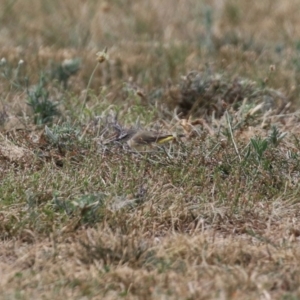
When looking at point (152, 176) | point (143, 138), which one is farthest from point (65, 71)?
point (152, 176)

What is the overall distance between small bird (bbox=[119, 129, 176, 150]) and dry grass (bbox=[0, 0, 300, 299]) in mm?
71

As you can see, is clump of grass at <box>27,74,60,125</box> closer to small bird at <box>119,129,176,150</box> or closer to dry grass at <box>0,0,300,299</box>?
dry grass at <box>0,0,300,299</box>

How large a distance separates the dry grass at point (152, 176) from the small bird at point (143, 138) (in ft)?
0.23

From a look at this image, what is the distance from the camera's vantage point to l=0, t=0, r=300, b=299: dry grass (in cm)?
350

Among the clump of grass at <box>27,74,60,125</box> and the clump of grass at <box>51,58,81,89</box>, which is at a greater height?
the clump of grass at <box>27,74,60,125</box>

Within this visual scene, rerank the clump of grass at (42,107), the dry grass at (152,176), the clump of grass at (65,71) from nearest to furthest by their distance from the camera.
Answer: the dry grass at (152,176), the clump of grass at (42,107), the clump of grass at (65,71)

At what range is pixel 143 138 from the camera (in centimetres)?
495

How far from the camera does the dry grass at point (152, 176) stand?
138 inches

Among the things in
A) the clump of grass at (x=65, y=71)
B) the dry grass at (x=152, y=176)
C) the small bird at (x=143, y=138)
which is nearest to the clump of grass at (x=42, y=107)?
the dry grass at (x=152, y=176)

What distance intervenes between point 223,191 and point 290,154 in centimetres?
67

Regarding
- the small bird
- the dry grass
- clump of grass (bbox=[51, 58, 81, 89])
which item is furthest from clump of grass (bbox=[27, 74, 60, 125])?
clump of grass (bbox=[51, 58, 81, 89])

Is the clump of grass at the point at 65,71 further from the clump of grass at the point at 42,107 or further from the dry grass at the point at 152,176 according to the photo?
the clump of grass at the point at 42,107

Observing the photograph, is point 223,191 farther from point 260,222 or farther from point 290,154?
point 290,154

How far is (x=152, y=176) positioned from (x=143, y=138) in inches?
17.3
